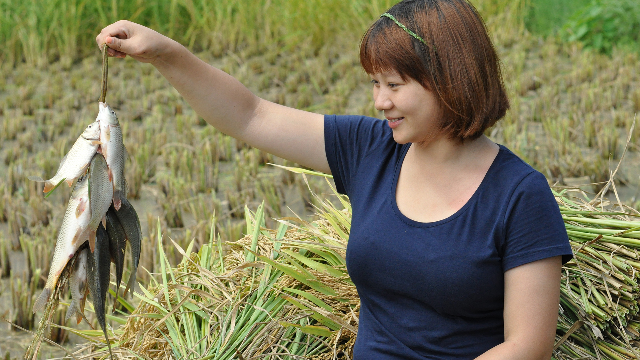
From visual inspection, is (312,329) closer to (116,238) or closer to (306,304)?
(306,304)

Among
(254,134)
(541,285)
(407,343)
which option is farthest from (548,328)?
(254,134)

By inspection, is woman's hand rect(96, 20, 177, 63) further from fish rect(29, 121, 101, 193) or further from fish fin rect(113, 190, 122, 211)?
fish fin rect(113, 190, 122, 211)

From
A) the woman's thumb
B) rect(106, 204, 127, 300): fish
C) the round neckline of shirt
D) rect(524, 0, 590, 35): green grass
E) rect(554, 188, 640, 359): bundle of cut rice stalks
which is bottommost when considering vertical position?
rect(554, 188, 640, 359): bundle of cut rice stalks

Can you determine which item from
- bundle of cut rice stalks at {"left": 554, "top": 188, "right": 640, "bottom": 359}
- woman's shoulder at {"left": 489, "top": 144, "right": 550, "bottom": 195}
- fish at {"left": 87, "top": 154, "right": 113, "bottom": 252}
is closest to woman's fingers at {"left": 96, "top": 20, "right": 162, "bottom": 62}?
fish at {"left": 87, "top": 154, "right": 113, "bottom": 252}

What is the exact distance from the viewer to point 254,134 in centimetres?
170

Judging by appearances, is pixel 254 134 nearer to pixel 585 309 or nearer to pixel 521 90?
pixel 585 309

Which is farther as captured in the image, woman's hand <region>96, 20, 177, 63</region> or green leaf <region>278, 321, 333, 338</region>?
green leaf <region>278, 321, 333, 338</region>

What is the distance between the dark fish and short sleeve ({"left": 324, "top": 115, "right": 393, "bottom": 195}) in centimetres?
53

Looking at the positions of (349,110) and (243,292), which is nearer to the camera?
(243,292)

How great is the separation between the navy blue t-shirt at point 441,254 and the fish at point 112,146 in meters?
0.49

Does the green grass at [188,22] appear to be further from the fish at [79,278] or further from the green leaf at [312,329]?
the fish at [79,278]

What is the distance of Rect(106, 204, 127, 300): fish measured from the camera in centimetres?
152

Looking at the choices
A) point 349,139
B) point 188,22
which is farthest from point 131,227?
point 188,22

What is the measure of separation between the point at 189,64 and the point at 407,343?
0.75 metres
